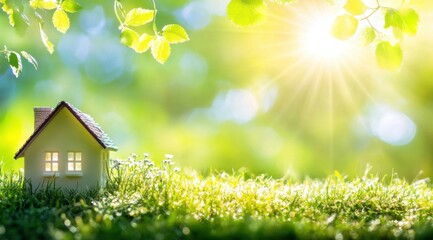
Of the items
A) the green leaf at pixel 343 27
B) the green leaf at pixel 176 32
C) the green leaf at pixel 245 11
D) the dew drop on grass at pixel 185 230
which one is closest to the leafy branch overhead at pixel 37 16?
the green leaf at pixel 176 32

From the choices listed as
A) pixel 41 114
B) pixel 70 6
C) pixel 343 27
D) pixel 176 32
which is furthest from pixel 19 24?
pixel 343 27

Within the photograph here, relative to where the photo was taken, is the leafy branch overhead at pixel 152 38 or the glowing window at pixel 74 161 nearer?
the leafy branch overhead at pixel 152 38

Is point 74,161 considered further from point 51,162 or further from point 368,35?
point 368,35

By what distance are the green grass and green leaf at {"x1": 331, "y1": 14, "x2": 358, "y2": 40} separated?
145 cm

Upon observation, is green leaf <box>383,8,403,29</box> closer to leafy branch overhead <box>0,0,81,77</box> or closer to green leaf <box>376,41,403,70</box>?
green leaf <box>376,41,403,70</box>

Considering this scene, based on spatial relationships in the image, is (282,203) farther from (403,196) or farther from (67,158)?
(67,158)

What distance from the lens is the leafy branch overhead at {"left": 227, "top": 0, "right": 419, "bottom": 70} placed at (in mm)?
3752

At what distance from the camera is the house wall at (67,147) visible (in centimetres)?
551

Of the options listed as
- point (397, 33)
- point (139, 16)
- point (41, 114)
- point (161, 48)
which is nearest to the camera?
point (397, 33)

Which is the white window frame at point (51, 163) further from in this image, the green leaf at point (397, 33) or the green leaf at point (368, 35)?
the green leaf at point (397, 33)

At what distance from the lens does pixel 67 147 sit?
18.1ft

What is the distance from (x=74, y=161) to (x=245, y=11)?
2.64 meters

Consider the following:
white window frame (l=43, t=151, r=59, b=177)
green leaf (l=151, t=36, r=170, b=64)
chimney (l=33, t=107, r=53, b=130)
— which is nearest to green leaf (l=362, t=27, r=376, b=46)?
green leaf (l=151, t=36, r=170, b=64)

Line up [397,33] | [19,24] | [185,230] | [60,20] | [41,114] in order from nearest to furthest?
[397,33] < [185,230] < [19,24] < [60,20] < [41,114]
